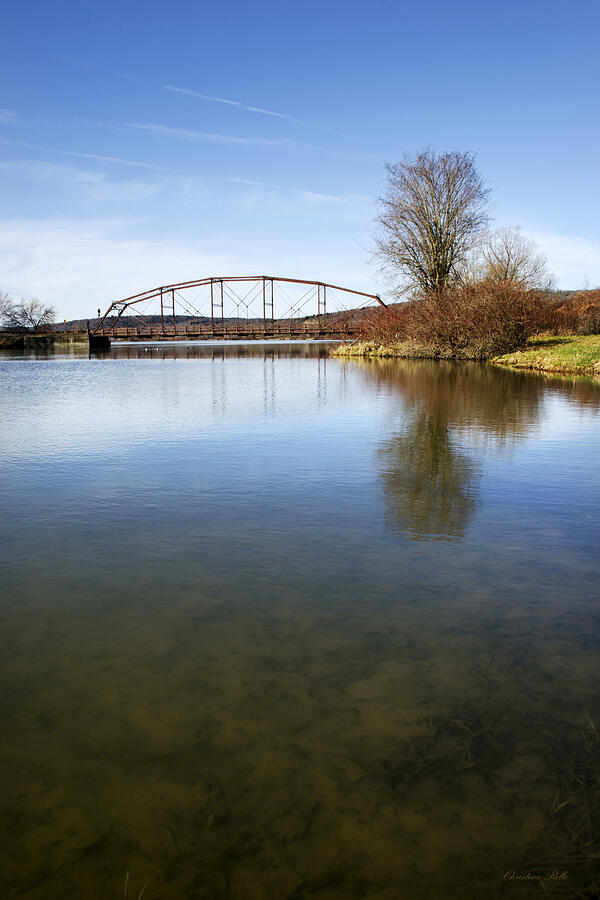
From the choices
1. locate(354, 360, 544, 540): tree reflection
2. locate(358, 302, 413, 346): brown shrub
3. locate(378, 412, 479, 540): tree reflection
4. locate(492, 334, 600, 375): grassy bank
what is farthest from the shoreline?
locate(378, 412, 479, 540): tree reflection

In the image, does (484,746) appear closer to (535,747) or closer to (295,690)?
(535,747)

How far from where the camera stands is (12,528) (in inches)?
191

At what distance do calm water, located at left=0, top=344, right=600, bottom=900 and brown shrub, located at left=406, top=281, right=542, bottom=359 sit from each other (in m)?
23.5

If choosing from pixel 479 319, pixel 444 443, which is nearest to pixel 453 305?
pixel 479 319

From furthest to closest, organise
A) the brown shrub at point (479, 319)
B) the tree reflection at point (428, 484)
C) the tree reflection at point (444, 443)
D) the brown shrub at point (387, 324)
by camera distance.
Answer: the brown shrub at point (387, 324) < the brown shrub at point (479, 319) < the tree reflection at point (444, 443) < the tree reflection at point (428, 484)

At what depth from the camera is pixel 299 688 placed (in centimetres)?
269

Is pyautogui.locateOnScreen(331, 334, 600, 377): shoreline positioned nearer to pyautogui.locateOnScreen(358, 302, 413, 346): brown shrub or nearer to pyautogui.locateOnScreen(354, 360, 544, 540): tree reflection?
pyautogui.locateOnScreen(358, 302, 413, 346): brown shrub

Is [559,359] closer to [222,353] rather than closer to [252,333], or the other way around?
[252,333]

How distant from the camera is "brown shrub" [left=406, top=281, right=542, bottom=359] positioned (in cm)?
2778

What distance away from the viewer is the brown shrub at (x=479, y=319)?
27781 millimetres

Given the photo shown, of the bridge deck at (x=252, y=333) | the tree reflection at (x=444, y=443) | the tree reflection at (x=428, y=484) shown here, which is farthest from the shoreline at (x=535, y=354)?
the bridge deck at (x=252, y=333)

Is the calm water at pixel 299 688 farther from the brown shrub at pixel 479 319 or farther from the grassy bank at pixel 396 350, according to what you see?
the grassy bank at pixel 396 350

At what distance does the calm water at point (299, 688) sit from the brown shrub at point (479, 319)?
926 inches

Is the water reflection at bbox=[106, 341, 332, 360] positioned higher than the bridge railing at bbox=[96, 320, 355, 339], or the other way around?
the bridge railing at bbox=[96, 320, 355, 339]
